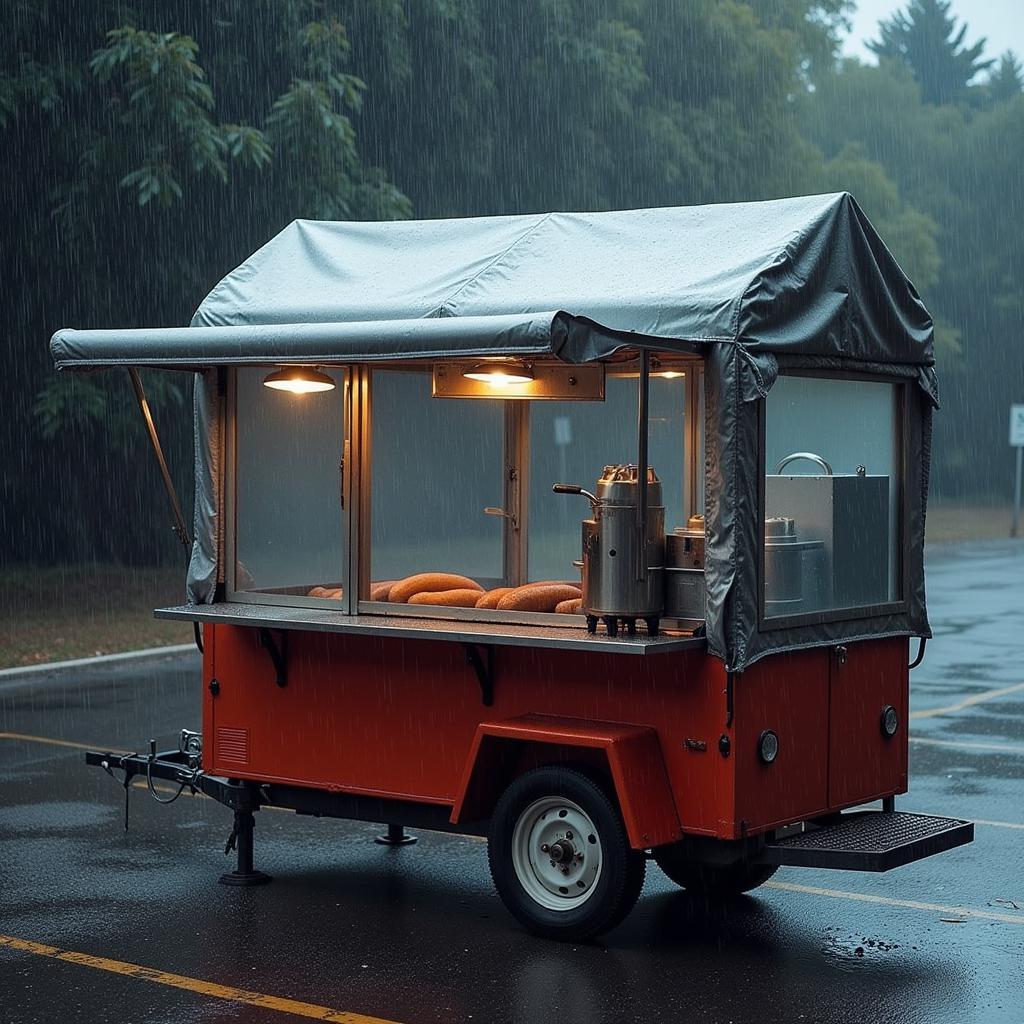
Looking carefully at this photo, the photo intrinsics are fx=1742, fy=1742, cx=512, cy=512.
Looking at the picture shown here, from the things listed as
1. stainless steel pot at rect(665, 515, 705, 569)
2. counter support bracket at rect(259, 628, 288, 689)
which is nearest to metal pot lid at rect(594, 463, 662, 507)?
stainless steel pot at rect(665, 515, 705, 569)

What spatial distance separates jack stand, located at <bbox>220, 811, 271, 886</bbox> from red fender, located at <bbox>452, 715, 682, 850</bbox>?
4.41ft

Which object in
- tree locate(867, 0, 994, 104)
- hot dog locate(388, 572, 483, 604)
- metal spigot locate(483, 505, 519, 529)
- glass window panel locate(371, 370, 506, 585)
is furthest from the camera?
tree locate(867, 0, 994, 104)

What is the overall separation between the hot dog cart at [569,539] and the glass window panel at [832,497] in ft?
0.06

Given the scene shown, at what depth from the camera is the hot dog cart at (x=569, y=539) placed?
7086mm

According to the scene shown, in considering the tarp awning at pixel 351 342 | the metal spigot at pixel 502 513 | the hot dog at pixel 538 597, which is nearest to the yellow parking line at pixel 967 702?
the metal spigot at pixel 502 513

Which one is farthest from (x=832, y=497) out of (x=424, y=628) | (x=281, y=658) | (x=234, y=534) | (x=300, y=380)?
(x=234, y=534)

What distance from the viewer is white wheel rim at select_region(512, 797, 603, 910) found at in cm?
725

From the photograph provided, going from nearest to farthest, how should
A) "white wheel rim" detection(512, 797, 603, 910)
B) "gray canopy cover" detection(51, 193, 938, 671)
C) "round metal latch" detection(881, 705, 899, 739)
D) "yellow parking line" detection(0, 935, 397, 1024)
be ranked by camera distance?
"yellow parking line" detection(0, 935, 397, 1024) → "gray canopy cover" detection(51, 193, 938, 671) → "white wheel rim" detection(512, 797, 603, 910) → "round metal latch" detection(881, 705, 899, 739)

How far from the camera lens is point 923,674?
53.6 feet

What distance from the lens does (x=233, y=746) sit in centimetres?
843

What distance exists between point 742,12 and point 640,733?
94.3ft

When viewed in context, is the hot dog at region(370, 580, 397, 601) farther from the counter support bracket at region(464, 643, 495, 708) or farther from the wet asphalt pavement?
the wet asphalt pavement

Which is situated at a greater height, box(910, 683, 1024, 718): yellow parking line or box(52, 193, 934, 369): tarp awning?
box(52, 193, 934, 369): tarp awning

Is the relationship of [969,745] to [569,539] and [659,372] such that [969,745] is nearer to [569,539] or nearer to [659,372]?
[569,539]
